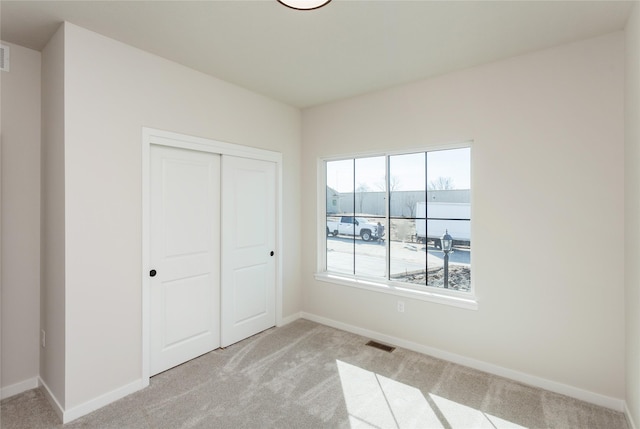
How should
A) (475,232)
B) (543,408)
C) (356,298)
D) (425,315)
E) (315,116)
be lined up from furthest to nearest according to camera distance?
(315,116) → (356,298) → (425,315) → (475,232) → (543,408)

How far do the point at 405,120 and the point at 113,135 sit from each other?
2671mm

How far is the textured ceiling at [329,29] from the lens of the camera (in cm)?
201

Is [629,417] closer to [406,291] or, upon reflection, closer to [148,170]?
[406,291]

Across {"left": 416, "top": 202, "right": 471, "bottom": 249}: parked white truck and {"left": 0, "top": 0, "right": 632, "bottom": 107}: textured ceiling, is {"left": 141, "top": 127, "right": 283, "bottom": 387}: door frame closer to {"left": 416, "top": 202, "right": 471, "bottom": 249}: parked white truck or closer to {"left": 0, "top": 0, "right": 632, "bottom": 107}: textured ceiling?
{"left": 0, "top": 0, "right": 632, "bottom": 107}: textured ceiling

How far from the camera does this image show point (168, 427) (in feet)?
6.89

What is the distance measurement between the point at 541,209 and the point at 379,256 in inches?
64.5

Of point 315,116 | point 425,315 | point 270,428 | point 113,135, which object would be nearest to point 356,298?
point 425,315

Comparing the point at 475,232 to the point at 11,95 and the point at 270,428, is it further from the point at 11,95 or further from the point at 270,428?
the point at 11,95

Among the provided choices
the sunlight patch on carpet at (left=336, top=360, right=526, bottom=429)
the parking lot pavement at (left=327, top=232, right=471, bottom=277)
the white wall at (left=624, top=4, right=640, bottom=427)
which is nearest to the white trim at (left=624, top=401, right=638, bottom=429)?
the white wall at (left=624, top=4, right=640, bottom=427)

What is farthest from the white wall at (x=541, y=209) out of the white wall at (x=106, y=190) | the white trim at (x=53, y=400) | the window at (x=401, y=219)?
the white trim at (x=53, y=400)

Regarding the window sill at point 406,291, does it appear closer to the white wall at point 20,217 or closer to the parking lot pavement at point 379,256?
the parking lot pavement at point 379,256

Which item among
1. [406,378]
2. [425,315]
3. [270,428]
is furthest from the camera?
[425,315]

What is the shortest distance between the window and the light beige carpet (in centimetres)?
88

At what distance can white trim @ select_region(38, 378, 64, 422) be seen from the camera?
2193 millimetres
